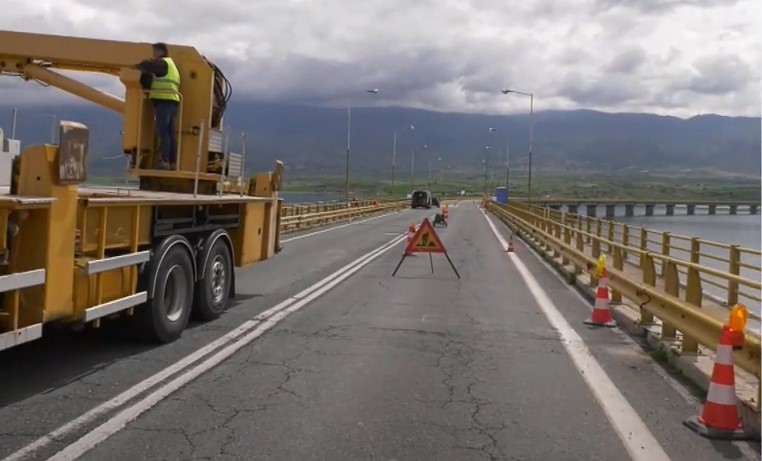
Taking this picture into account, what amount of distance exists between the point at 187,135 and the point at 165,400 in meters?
5.35

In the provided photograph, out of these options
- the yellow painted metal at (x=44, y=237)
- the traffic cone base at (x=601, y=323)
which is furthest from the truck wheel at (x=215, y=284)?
the traffic cone base at (x=601, y=323)

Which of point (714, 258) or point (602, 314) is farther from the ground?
point (714, 258)

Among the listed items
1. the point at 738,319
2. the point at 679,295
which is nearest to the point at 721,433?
the point at 738,319

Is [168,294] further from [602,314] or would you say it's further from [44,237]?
[602,314]

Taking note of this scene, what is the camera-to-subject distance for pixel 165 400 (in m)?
6.77

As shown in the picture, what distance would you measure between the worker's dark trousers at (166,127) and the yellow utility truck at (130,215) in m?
0.12

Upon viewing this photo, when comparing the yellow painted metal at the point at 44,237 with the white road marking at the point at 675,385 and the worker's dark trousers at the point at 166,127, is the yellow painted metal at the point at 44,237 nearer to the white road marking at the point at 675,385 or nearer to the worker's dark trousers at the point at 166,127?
the worker's dark trousers at the point at 166,127

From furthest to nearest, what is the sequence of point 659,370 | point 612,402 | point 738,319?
1. point 659,370
2. point 612,402
3. point 738,319

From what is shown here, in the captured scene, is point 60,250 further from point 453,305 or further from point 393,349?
point 453,305

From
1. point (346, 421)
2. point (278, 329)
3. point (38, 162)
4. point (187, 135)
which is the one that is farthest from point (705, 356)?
point (187, 135)

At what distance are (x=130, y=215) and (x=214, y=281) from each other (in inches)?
109

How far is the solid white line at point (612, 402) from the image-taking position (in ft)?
19.1

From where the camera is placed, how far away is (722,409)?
6.26 m

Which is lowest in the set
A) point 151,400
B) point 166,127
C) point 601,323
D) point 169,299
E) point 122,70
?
point 151,400
